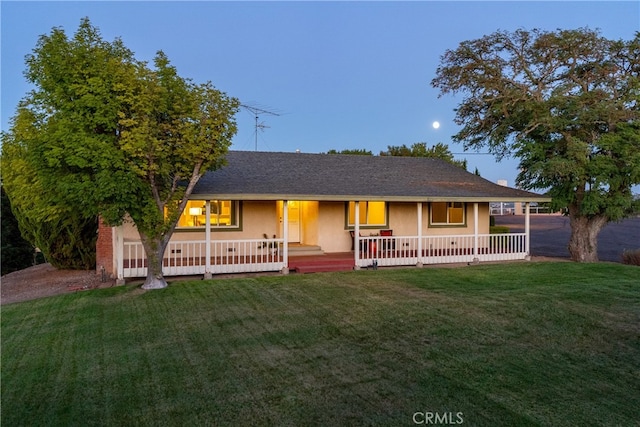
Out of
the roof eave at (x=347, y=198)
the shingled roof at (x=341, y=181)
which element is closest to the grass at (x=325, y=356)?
the roof eave at (x=347, y=198)

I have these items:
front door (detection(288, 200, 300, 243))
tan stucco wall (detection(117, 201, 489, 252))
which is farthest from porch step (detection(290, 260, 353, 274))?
front door (detection(288, 200, 300, 243))

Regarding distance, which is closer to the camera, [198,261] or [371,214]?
[198,261]

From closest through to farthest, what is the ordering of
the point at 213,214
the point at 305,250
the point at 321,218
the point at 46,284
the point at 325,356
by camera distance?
the point at 325,356 → the point at 46,284 → the point at 213,214 → the point at 305,250 → the point at 321,218

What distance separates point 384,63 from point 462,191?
1054 inches

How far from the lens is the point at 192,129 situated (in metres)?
9.62

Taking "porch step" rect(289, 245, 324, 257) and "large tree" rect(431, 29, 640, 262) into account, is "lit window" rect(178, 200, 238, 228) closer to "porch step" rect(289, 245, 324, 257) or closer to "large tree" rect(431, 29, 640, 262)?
"porch step" rect(289, 245, 324, 257)

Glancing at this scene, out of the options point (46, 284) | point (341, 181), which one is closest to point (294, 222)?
point (341, 181)

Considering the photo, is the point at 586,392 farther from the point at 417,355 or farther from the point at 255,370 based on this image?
the point at 255,370

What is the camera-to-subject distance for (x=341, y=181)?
1409 centimetres


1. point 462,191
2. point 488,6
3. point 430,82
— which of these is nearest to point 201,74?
point 488,6

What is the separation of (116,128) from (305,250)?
7.29 metres

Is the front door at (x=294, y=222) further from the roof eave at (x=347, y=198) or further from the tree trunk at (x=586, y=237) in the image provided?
the tree trunk at (x=586, y=237)

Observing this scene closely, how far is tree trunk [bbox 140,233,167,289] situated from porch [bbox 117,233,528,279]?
3.29ft

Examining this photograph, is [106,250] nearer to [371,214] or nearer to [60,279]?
[60,279]
